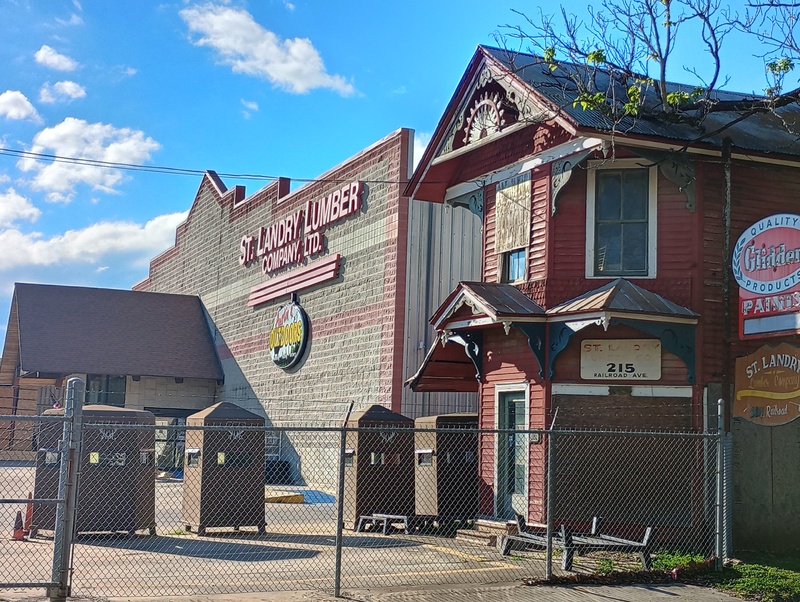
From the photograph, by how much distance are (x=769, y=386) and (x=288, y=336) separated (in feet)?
54.6

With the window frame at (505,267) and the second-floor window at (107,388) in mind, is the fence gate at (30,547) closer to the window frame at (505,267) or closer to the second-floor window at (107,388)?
the window frame at (505,267)

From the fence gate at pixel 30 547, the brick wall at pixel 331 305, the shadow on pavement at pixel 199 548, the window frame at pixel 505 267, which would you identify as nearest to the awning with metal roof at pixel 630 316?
the window frame at pixel 505 267

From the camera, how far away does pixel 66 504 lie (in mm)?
8477

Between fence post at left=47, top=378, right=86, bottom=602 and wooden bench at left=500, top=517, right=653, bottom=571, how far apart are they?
570 centimetres

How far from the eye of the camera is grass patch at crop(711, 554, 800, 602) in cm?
1062

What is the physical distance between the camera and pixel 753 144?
14.3 metres

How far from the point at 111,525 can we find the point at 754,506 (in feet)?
30.7

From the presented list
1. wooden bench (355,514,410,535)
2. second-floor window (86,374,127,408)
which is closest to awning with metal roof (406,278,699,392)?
wooden bench (355,514,410,535)

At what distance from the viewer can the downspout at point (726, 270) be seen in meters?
13.9

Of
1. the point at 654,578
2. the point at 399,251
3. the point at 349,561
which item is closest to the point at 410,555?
the point at 349,561

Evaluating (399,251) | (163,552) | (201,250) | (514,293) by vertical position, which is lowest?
(163,552)

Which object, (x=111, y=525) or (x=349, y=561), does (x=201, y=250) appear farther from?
(x=349, y=561)

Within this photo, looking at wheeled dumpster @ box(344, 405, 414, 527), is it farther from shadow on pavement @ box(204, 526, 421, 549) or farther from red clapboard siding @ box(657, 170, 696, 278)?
red clapboard siding @ box(657, 170, 696, 278)

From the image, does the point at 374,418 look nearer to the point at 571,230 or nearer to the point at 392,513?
the point at 392,513
